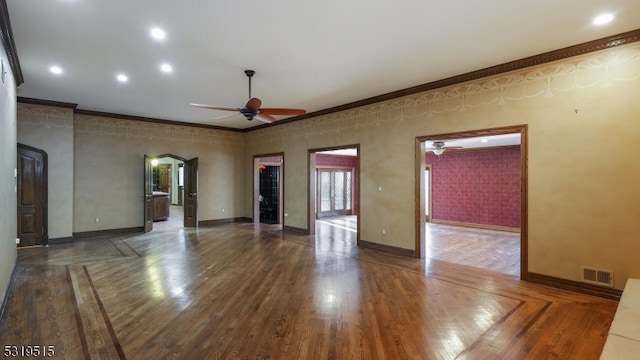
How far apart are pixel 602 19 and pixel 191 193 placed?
9.29m

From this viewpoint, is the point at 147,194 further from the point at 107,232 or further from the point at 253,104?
the point at 253,104

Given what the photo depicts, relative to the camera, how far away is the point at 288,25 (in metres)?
3.45

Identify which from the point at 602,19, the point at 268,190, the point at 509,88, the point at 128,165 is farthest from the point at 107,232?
the point at 602,19

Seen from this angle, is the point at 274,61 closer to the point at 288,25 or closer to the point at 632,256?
the point at 288,25

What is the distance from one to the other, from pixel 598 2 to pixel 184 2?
155 inches

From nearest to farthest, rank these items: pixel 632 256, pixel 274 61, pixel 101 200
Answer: pixel 632 256, pixel 274 61, pixel 101 200

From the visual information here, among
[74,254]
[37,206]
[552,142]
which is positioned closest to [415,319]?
[552,142]

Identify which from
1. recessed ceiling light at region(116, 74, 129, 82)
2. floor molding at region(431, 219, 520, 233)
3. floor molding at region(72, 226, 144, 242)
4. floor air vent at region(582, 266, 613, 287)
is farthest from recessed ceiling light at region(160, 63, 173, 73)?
floor molding at region(431, 219, 520, 233)

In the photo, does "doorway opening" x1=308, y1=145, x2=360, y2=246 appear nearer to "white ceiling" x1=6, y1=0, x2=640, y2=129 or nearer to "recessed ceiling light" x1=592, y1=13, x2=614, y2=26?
"white ceiling" x1=6, y1=0, x2=640, y2=129

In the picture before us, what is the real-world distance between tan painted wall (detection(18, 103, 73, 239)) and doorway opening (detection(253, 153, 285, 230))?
4627 mm

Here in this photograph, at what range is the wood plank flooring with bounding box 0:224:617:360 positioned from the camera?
2.69 metres

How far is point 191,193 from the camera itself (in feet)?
30.6

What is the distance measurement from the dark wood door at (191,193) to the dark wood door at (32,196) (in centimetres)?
326

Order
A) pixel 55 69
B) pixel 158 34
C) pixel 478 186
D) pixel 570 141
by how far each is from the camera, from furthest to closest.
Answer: pixel 478 186 → pixel 55 69 → pixel 570 141 → pixel 158 34
